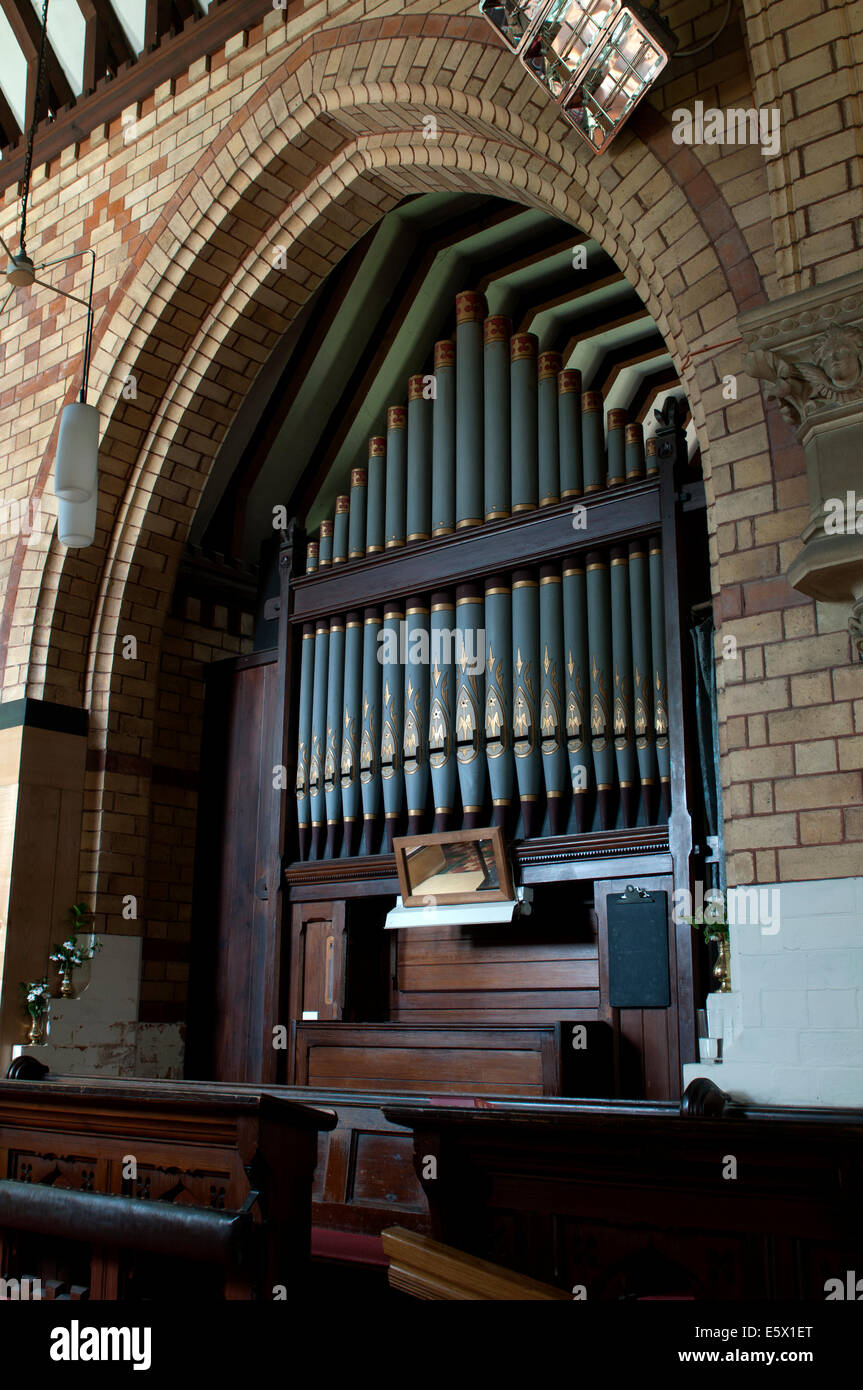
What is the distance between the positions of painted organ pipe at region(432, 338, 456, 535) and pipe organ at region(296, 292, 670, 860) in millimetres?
11

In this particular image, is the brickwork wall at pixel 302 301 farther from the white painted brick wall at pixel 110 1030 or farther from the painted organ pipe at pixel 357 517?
the painted organ pipe at pixel 357 517

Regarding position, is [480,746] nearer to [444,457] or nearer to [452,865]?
[452,865]

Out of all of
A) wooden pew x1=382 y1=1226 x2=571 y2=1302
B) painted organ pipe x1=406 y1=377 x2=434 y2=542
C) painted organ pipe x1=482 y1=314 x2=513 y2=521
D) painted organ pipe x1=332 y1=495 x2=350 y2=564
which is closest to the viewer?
wooden pew x1=382 y1=1226 x2=571 y2=1302

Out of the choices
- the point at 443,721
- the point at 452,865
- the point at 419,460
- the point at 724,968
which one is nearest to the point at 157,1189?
the point at 724,968

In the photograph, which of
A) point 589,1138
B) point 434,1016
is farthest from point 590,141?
point 434,1016

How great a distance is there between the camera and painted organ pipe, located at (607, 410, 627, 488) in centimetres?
547

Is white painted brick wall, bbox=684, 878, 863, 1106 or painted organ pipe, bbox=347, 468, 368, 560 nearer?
white painted brick wall, bbox=684, 878, 863, 1106

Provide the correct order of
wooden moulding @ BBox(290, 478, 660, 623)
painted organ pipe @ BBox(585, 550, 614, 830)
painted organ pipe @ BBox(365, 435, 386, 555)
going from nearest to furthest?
painted organ pipe @ BBox(585, 550, 614, 830)
wooden moulding @ BBox(290, 478, 660, 623)
painted organ pipe @ BBox(365, 435, 386, 555)

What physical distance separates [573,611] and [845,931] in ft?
7.36

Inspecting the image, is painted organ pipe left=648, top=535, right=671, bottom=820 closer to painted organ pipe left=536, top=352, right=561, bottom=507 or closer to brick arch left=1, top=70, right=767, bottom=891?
painted organ pipe left=536, top=352, right=561, bottom=507

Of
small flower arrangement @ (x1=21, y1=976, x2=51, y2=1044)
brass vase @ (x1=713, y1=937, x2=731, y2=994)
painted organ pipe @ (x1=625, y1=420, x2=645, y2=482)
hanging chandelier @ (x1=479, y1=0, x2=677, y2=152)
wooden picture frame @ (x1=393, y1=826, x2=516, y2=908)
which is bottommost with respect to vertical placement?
small flower arrangement @ (x1=21, y1=976, x2=51, y2=1044)

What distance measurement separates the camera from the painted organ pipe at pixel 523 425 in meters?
5.73

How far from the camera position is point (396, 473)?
6.29m

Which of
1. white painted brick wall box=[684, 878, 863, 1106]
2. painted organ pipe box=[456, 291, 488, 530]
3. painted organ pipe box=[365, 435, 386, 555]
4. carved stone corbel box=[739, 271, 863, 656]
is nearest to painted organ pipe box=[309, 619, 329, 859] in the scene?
painted organ pipe box=[365, 435, 386, 555]
